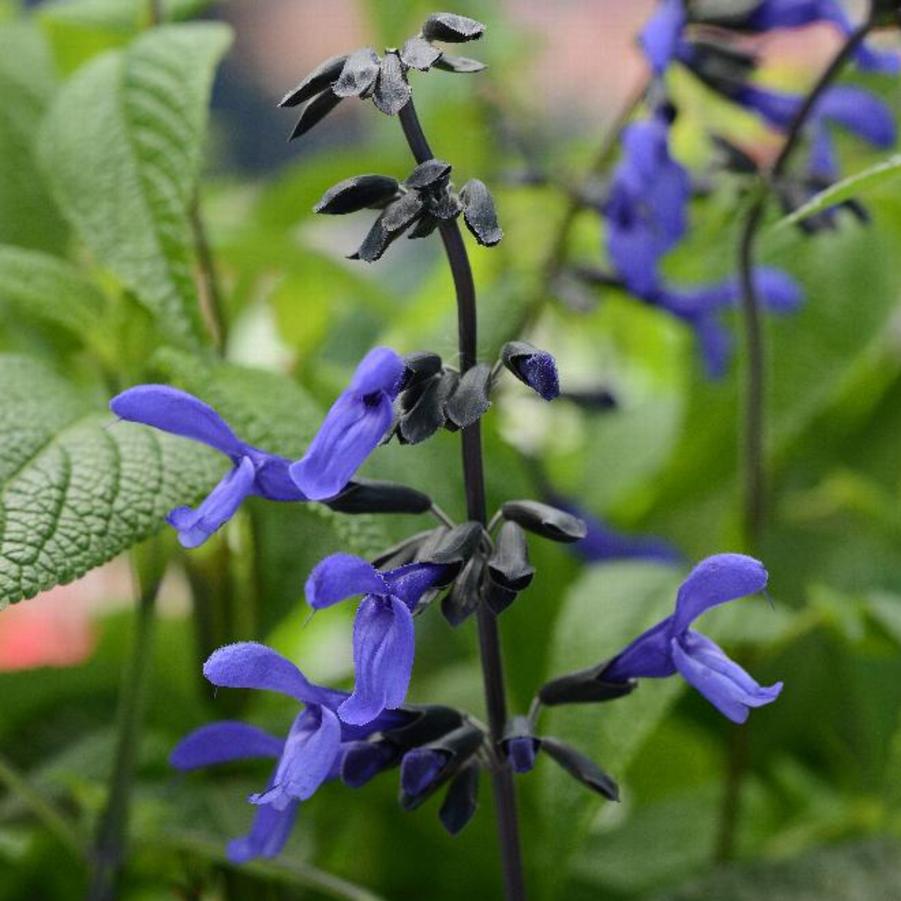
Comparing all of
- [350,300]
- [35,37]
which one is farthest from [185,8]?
[350,300]

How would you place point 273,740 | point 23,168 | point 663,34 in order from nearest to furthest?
1. point 273,740
2. point 663,34
3. point 23,168

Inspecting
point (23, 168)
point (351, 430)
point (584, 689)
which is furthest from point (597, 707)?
point (23, 168)

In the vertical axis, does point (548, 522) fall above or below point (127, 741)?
above

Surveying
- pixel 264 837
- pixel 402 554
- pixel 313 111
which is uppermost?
pixel 313 111

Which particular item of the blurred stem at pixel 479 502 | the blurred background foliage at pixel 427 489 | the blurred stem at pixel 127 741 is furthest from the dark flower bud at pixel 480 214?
the blurred stem at pixel 127 741

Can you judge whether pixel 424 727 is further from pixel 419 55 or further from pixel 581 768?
pixel 419 55

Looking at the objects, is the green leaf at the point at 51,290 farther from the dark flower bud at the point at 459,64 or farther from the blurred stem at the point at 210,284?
the dark flower bud at the point at 459,64

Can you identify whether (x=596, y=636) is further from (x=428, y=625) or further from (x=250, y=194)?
(x=250, y=194)
